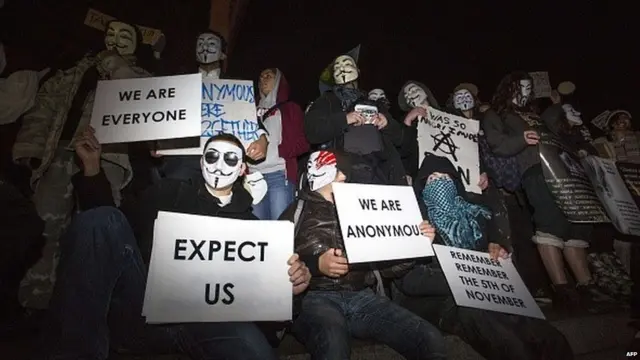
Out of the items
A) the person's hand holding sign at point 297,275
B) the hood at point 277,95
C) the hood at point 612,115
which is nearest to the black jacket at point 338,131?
the hood at point 277,95

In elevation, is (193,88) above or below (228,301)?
above

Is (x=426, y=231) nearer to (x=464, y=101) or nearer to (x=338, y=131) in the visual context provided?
(x=338, y=131)

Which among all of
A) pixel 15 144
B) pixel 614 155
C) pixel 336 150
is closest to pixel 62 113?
pixel 15 144

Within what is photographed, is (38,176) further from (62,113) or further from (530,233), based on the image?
(530,233)

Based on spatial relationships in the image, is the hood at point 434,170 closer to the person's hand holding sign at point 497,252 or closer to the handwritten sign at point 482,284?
the person's hand holding sign at point 497,252

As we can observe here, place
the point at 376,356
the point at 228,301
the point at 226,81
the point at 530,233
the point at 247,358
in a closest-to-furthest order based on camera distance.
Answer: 1. the point at 247,358
2. the point at 228,301
3. the point at 376,356
4. the point at 226,81
5. the point at 530,233

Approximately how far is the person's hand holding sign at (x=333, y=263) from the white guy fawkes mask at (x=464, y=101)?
7.91 feet

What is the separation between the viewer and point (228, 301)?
2.18 m

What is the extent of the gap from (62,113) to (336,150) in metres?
1.92

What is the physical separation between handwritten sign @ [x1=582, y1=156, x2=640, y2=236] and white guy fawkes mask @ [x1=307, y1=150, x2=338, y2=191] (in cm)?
238

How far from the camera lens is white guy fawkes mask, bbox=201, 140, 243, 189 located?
2635mm

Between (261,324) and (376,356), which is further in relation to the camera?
(376,356)

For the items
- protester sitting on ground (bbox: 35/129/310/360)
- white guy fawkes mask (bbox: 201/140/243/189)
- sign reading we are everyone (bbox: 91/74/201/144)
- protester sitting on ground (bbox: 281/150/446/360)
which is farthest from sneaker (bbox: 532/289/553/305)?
sign reading we are everyone (bbox: 91/74/201/144)

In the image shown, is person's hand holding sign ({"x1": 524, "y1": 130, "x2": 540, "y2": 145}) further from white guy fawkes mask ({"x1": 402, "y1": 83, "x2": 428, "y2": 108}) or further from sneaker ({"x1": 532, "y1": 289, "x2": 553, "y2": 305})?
sneaker ({"x1": 532, "y1": 289, "x2": 553, "y2": 305})
